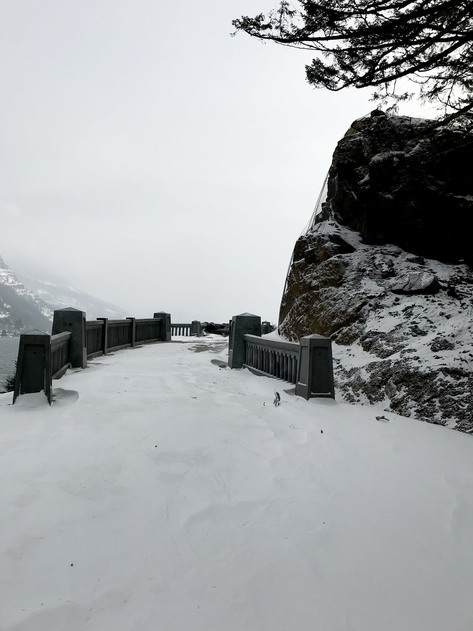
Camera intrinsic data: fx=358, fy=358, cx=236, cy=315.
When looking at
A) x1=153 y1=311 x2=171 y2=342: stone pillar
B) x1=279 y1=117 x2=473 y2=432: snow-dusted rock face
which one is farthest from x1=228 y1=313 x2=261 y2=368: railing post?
x1=153 y1=311 x2=171 y2=342: stone pillar

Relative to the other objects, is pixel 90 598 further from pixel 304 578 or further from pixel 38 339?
pixel 38 339

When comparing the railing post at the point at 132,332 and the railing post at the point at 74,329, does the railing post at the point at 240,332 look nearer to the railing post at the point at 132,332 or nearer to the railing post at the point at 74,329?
the railing post at the point at 74,329

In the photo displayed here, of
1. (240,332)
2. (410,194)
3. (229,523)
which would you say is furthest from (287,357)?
(410,194)

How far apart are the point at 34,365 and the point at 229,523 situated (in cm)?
398

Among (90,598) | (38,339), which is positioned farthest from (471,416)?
(38,339)

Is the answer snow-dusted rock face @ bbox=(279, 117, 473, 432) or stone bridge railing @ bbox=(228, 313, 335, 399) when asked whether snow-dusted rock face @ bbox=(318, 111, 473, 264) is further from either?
stone bridge railing @ bbox=(228, 313, 335, 399)

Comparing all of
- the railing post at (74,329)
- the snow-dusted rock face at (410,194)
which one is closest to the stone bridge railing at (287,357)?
the railing post at (74,329)

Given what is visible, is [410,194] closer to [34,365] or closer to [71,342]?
[71,342]

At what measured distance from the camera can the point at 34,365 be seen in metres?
5.25

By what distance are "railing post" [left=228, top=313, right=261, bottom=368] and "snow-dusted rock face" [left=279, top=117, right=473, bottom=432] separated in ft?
→ 4.72

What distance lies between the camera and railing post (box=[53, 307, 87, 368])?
8430 millimetres

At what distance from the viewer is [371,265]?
33.0ft

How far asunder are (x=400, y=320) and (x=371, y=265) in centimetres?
244

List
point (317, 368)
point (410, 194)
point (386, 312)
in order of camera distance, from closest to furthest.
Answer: point (317, 368)
point (386, 312)
point (410, 194)
